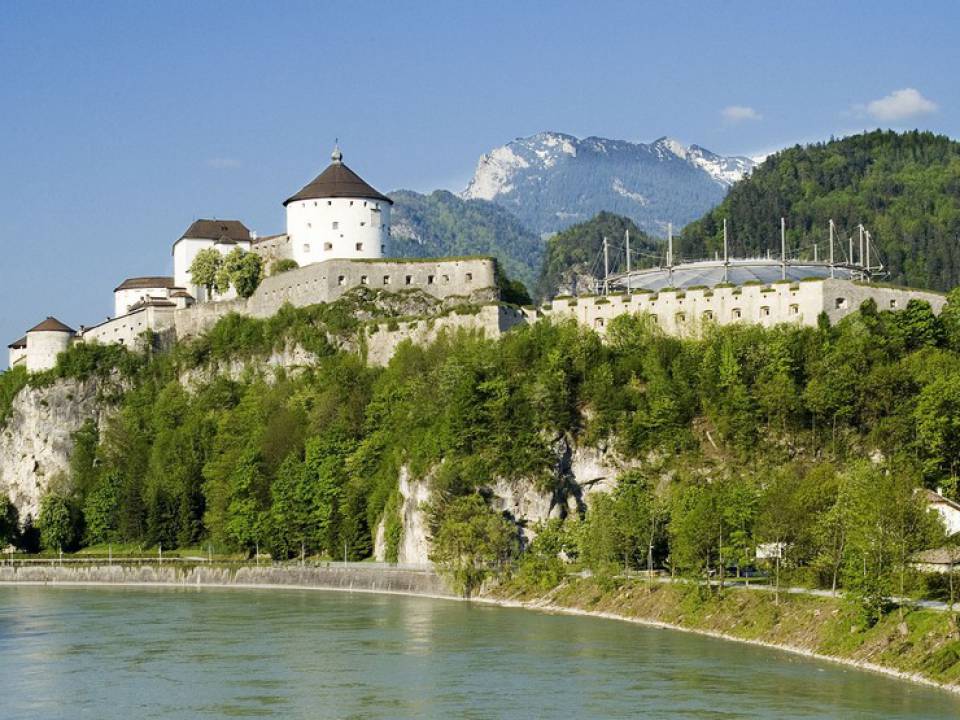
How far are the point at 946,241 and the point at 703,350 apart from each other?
244ft

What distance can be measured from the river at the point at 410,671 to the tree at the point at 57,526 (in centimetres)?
2510

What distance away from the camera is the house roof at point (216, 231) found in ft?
327

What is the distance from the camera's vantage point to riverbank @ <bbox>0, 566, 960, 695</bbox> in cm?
4522

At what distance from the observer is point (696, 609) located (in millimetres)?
55938

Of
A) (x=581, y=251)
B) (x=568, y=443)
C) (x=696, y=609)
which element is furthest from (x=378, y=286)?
(x=581, y=251)

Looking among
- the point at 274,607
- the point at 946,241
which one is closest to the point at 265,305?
the point at 274,607

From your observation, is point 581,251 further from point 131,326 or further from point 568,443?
point 568,443

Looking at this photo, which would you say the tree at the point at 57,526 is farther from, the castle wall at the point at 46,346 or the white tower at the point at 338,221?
the white tower at the point at 338,221

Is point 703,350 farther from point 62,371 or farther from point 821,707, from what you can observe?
point 62,371

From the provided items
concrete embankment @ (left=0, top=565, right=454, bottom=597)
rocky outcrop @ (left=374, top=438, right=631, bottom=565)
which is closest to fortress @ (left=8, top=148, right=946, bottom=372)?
rocky outcrop @ (left=374, top=438, right=631, bottom=565)

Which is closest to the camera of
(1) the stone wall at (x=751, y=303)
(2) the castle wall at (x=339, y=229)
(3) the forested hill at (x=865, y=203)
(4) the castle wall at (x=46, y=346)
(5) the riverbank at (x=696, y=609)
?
(5) the riverbank at (x=696, y=609)

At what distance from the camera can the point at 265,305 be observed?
299 ft

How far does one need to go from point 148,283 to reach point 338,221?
17.7 metres

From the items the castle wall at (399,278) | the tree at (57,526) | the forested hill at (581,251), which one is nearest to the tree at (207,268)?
the castle wall at (399,278)
